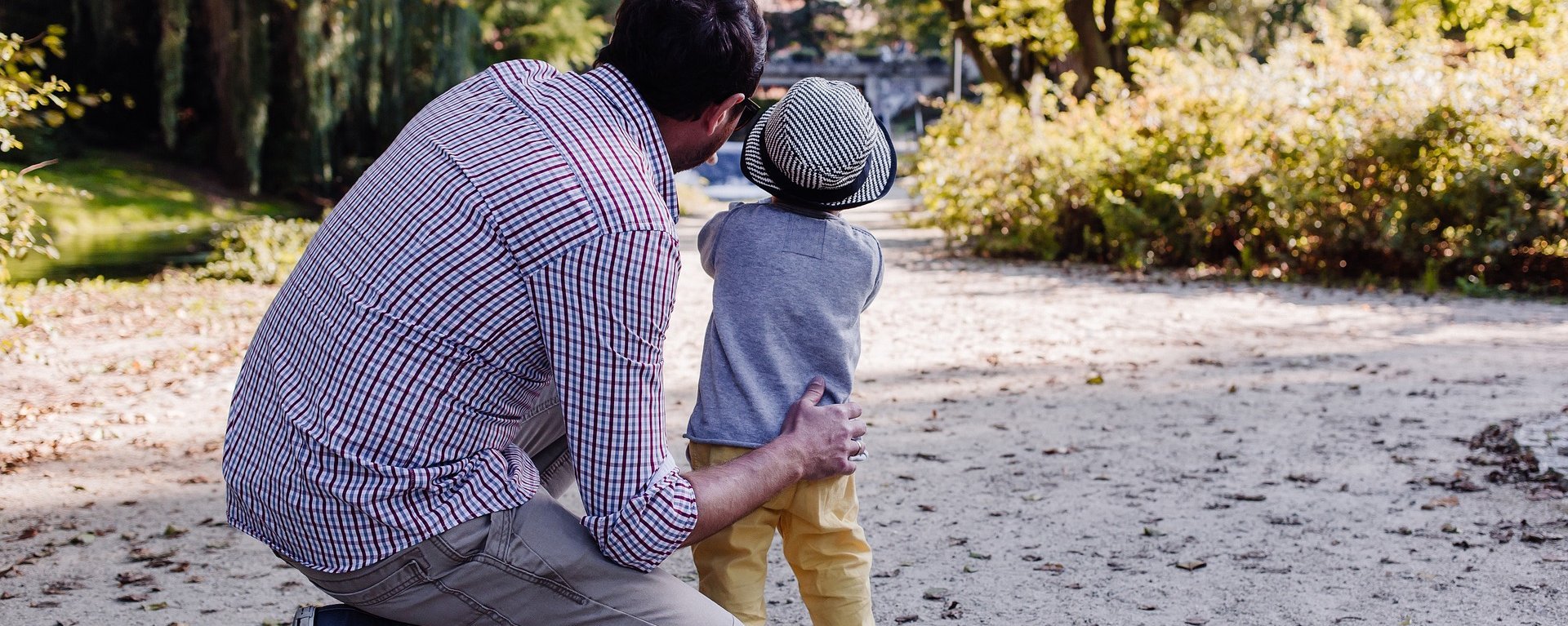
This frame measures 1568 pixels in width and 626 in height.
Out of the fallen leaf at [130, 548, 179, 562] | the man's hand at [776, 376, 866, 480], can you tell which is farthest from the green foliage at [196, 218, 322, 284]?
the man's hand at [776, 376, 866, 480]

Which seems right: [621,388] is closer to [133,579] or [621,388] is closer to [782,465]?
[782,465]

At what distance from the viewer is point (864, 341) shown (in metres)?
8.16

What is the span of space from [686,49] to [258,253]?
36.1 ft

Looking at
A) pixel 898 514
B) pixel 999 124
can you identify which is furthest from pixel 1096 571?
pixel 999 124

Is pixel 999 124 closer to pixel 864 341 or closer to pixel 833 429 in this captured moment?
pixel 864 341

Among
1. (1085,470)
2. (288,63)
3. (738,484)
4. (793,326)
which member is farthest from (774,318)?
(288,63)

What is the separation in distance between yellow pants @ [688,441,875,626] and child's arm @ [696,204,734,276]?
0.38m

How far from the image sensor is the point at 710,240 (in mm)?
2697

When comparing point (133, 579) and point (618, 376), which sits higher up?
point (618, 376)

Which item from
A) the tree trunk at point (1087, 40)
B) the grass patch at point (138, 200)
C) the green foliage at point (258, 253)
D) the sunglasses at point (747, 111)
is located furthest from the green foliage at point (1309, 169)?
the grass patch at point (138, 200)

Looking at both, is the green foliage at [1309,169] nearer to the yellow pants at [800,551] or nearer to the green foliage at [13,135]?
the yellow pants at [800,551]

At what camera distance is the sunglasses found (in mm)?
2131

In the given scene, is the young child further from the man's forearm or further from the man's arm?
the man's arm

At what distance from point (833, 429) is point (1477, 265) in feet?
30.8
